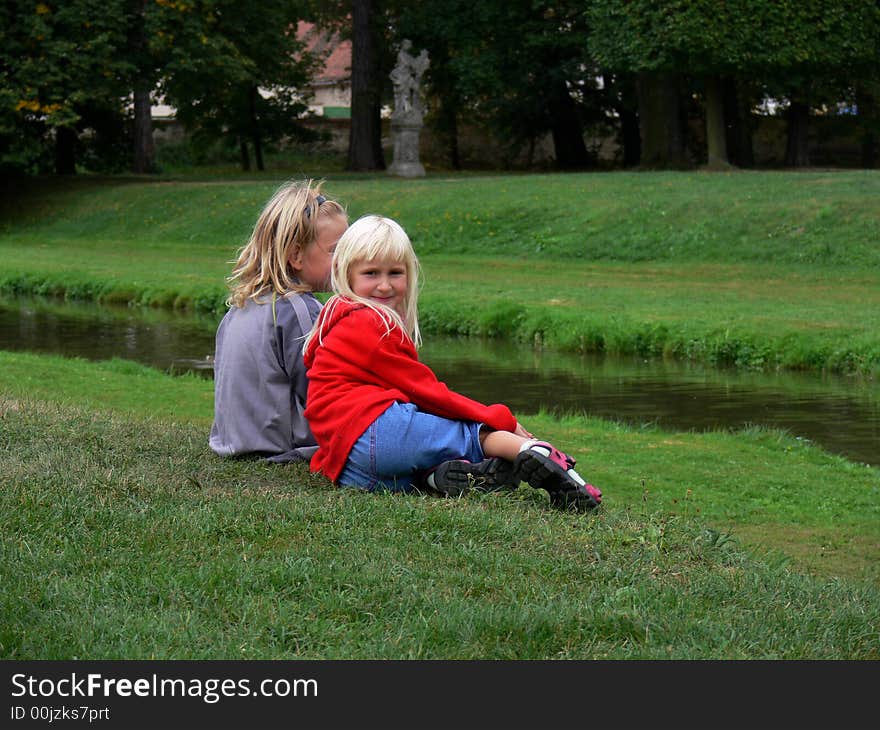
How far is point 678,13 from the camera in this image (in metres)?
31.3

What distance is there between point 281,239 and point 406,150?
33.5m

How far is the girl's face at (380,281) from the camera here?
620 centimetres

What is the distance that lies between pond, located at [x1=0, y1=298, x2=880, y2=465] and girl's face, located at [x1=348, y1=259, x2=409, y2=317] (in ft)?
16.5

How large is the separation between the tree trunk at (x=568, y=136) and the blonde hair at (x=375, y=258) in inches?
1444

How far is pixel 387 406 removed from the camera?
6.02 meters

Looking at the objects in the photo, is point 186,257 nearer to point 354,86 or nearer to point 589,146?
point 354,86

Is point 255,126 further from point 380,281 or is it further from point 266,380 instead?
point 380,281

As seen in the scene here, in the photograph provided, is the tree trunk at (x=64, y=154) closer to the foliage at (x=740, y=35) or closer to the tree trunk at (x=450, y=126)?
the tree trunk at (x=450, y=126)

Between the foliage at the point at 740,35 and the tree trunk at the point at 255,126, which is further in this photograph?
the tree trunk at the point at 255,126

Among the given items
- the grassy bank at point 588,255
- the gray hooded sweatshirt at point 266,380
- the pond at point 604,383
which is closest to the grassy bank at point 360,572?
the gray hooded sweatshirt at point 266,380

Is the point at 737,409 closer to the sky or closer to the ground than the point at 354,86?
closer to the ground

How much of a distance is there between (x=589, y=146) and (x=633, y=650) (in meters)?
47.0
